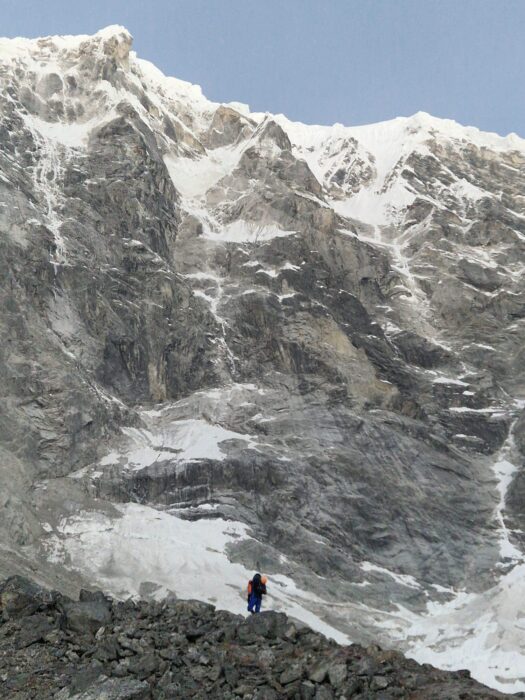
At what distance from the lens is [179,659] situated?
19344 mm

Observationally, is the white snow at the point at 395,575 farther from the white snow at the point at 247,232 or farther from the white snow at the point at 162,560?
the white snow at the point at 247,232

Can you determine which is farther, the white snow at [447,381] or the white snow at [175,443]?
the white snow at [447,381]

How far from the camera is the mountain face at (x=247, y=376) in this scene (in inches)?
2768

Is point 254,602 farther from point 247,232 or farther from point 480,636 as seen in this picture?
point 247,232

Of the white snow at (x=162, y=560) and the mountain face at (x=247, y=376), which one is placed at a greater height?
the mountain face at (x=247, y=376)

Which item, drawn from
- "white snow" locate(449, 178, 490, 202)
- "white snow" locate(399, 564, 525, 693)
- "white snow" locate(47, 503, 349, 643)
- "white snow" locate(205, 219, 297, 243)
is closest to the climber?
"white snow" locate(399, 564, 525, 693)

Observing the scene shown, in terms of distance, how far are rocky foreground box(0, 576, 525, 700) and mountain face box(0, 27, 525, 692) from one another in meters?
34.9

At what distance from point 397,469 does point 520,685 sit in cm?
4433

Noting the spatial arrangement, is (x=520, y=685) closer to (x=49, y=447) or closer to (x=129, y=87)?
(x=49, y=447)

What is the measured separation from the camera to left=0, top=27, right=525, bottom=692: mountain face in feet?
231

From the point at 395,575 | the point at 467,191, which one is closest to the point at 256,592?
the point at 395,575

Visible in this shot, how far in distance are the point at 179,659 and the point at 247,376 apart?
3302 inches

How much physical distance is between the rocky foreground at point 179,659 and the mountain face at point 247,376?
34.9m

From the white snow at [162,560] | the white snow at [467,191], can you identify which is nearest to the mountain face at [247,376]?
the white snow at [162,560]
